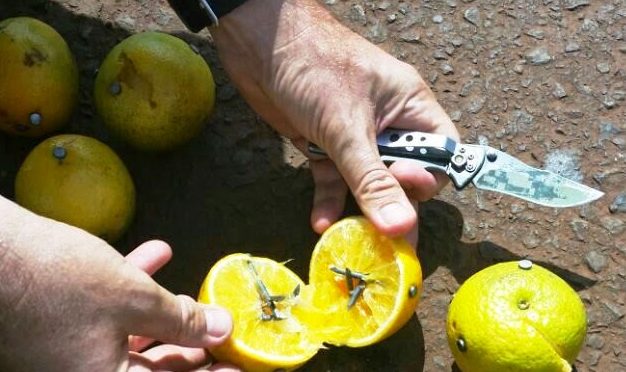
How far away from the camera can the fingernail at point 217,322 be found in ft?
9.97

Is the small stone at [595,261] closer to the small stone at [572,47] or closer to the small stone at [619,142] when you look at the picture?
the small stone at [619,142]

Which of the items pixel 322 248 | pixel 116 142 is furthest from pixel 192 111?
pixel 322 248

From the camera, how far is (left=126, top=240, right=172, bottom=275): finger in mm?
3297

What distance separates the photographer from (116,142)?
4.11 meters

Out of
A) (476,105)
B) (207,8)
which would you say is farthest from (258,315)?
(476,105)

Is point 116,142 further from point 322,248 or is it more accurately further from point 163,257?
point 322,248

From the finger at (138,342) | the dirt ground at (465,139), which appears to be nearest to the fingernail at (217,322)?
the finger at (138,342)

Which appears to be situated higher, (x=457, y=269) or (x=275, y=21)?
(x=275, y=21)

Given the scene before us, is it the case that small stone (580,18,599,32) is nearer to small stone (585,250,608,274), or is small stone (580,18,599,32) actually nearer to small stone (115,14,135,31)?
small stone (585,250,608,274)

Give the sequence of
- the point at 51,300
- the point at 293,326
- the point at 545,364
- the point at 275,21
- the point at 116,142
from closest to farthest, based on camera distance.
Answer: the point at 51,300 → the point at 545,364 → the point at 293,326 → the point at 275,21 → the point at 116,142

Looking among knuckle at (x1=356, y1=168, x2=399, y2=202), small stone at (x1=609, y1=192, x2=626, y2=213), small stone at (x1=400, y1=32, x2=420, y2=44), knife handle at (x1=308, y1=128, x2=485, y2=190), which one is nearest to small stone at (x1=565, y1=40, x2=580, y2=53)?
small stone at (x1=400, y1=32, x2=420, y2=44)

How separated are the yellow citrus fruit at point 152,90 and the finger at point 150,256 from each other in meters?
0.63

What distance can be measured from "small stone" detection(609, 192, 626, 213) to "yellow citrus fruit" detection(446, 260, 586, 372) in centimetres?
78

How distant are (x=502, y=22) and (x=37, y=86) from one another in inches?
89.9
